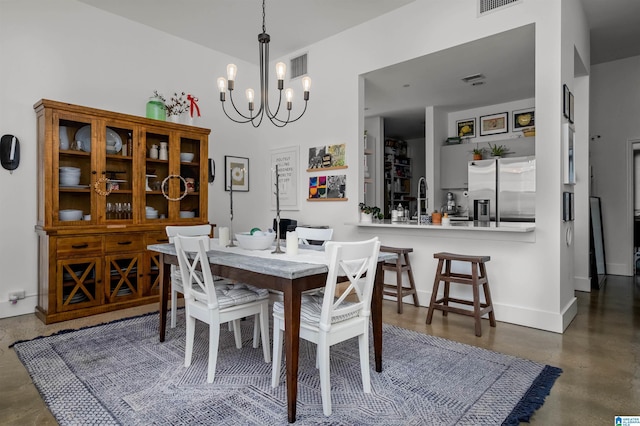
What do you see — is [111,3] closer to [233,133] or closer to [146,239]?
[233,133]

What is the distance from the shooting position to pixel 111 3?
156 inches

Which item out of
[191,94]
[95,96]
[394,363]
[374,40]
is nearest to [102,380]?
[394,363]

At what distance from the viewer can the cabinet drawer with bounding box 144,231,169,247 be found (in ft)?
13.1

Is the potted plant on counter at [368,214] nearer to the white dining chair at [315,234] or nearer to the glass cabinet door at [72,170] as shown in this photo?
the white dining chair at [315,234]

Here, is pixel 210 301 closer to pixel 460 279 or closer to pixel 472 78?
pixel 460 279

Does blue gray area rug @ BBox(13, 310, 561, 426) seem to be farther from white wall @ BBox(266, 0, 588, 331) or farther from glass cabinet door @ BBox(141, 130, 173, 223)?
glass cabinet door @ BBox(141, 130, 173, 223)

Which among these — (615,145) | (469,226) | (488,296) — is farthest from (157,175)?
(615,145)

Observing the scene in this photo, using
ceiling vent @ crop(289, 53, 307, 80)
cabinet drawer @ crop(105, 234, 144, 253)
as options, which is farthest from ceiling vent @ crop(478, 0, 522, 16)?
cabinet drawer @ crop(105, 234, 144, 253)

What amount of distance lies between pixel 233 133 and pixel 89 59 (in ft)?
6.33

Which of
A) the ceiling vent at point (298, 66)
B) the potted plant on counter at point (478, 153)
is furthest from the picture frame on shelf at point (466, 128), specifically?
the ceiling vent at point (298, 66)

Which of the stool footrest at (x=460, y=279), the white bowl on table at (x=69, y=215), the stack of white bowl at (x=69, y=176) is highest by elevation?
the stack of white bowl at (x=69, y=176)

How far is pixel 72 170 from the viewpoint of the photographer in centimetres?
364

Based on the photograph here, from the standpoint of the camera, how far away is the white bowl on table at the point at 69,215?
3.52 metres

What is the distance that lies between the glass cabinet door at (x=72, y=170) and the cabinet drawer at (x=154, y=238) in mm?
561
